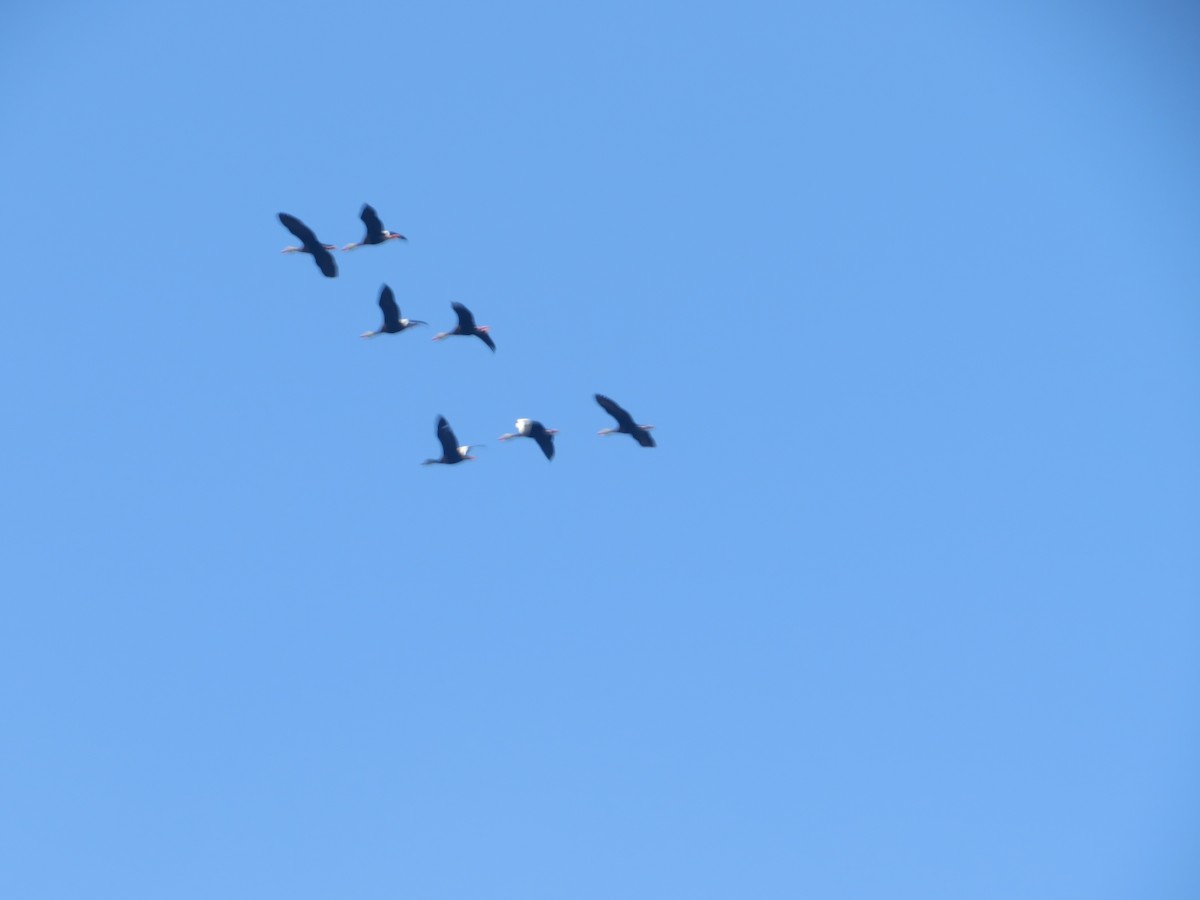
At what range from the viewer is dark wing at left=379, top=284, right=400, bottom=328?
64.1 m

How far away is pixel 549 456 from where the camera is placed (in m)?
66.1

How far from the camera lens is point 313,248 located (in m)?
63.8

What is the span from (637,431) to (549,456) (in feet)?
9.11

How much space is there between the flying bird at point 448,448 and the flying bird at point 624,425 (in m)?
4.27

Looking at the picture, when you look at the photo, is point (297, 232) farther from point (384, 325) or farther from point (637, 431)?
point (637, 431)

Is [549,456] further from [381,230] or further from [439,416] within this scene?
[381,230]

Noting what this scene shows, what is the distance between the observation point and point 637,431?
66.1 m

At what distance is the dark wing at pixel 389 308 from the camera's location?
64.1 meters

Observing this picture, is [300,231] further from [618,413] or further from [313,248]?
[618,413]

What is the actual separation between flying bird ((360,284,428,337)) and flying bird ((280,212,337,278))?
5.28 feet

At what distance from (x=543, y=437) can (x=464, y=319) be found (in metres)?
4.31

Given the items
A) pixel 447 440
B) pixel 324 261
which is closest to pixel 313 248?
pixel 324 261

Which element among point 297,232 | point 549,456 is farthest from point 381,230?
point 549,456

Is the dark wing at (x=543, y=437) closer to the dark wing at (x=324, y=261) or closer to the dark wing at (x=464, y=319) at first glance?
the dark wing at (x=464, y=319)
